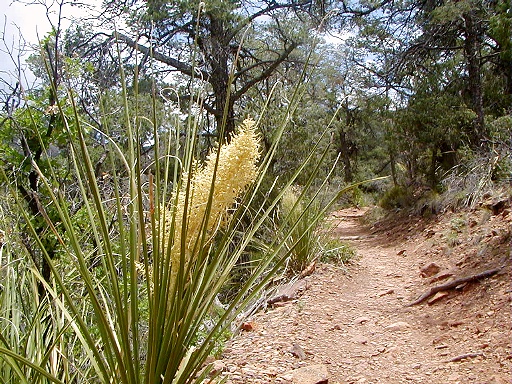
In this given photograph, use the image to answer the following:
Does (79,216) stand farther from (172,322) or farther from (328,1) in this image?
(328,1)

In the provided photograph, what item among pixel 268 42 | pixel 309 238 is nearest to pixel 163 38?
pixel 268 42

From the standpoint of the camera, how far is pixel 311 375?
3361 mm

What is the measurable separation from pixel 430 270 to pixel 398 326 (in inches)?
70.0

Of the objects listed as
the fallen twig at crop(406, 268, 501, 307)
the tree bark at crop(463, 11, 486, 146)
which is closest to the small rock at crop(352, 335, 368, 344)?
the fallen twig at crop(406, 268, 501, 307)

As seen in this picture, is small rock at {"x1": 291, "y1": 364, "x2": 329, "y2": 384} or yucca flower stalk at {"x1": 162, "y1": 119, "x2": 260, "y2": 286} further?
small rock at {"x1": 291, "y1": 364, "x2": 329, "y2": 384}

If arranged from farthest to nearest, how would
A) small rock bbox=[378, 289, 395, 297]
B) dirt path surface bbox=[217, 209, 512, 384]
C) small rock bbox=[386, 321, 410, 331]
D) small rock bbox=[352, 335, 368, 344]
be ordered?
small rock bbox=[378, 289, 395, 297] → small rock bbox=[386, 321, 410, 331] → small rock bbox=[352, 335, 368, 344] → dirt path surface bbox=[217, 209, 512, 384]

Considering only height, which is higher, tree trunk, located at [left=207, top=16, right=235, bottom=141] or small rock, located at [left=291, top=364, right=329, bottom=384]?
tree trunk, located at [left=207, top=16, right=235, bottom=141]

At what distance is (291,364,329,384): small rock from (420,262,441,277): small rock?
308 cm

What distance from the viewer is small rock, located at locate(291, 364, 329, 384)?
3.29 m

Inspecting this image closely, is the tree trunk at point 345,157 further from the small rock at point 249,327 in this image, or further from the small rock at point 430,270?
the small rock at point 249,327

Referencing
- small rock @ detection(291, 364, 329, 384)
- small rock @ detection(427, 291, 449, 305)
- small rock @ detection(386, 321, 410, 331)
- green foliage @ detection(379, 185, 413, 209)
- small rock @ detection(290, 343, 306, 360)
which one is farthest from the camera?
green foliage @ detection(379, 185, 413, 209)

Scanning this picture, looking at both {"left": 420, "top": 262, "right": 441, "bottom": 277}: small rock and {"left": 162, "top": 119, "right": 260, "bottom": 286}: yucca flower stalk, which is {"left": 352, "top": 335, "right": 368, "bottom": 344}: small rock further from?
{"left": 162, "top": 119, "right": 260, "bottom": 286}: yucca flower stalk

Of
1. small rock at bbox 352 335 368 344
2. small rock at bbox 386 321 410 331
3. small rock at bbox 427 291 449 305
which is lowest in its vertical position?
small rock at bbox 427 291 449 305

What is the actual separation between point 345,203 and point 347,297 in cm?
1563
